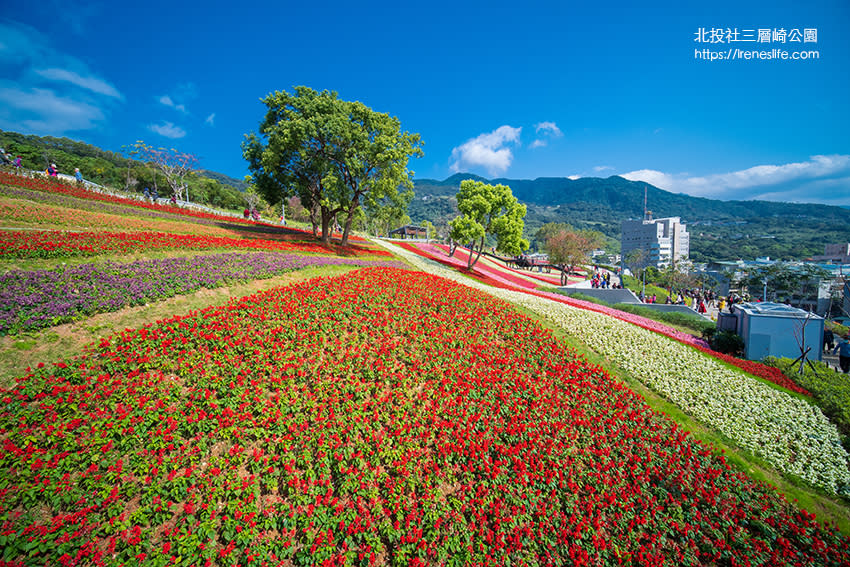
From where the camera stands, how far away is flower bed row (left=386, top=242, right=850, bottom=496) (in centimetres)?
908

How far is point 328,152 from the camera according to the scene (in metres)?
23.6

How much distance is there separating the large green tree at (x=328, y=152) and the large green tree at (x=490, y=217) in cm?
781

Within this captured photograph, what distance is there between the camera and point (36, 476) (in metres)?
4.88

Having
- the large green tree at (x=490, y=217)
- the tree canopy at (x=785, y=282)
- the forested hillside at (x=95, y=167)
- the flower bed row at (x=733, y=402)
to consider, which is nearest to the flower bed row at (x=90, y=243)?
the flower bed row at (x=733, y=402)

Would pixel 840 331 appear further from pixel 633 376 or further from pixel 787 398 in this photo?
pixel 633 376

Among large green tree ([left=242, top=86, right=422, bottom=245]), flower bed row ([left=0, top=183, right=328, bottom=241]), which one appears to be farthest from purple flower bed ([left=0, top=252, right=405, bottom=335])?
large green tree ([left=242, top=86, right=422, bottom=245])

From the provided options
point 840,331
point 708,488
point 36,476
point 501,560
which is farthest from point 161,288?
point 840,331

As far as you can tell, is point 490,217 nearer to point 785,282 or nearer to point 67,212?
point 67,212

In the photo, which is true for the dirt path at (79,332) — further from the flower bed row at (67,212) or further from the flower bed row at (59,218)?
the flower bed row at (67,212)

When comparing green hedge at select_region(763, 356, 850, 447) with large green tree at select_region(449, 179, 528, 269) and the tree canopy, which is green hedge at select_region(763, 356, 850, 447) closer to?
large green tree at select_region(449, 179, 528, 269)

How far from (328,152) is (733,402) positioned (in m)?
25.9

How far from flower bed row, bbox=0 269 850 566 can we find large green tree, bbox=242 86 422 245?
15662 mm

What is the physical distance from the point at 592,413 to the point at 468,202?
25.5m

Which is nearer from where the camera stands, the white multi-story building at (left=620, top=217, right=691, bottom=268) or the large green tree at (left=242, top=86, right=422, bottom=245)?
the large green tree at (left=242, top=86, right=422, bottom=245)
